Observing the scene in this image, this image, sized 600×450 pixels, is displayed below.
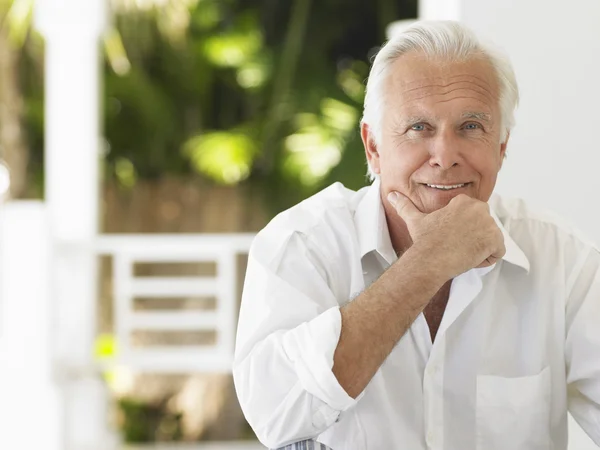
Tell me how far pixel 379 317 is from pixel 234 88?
21.6ft

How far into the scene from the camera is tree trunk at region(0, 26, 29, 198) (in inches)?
250

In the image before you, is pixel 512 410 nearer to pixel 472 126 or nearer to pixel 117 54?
pixel 472 126

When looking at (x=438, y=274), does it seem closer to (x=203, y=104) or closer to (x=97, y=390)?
(x=97, y=390)

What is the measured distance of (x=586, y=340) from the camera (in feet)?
4.97

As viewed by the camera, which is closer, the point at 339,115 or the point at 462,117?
the point at 462,117

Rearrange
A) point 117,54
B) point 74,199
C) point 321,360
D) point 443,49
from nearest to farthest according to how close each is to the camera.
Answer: point 321,360 → point 443,49 → point 74,199 → point 117,54

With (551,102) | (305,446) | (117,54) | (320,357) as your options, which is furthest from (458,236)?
(117,54)

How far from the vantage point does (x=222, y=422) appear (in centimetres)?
719

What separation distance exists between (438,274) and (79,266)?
10.5 feet

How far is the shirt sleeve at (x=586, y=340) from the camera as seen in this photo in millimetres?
1515

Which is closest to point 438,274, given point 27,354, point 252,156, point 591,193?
point 591,193

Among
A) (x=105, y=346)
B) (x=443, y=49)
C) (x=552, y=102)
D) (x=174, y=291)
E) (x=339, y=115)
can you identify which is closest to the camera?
(x=443, y=49)

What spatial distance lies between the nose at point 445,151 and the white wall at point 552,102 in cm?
113

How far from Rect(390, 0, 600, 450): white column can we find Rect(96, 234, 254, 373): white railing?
86.4 inches
